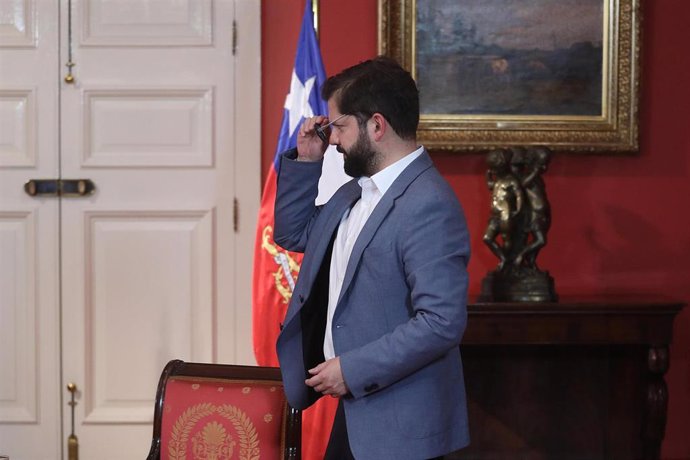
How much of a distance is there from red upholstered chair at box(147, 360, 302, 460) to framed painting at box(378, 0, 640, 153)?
1907 millimetres

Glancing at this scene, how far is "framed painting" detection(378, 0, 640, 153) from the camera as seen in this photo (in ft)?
14.2

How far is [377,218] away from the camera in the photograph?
7.55 feet

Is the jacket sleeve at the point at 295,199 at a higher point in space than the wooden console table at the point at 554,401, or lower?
higher

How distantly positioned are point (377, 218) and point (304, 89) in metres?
1.88

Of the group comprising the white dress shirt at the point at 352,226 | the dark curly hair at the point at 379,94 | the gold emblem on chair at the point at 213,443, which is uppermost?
the dark curly hair at the point at 379,94

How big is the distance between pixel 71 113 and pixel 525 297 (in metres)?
2.18

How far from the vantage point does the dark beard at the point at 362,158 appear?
2365 mm

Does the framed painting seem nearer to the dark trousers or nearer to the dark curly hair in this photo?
the dark curly hair

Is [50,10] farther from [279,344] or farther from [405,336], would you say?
[405,336]

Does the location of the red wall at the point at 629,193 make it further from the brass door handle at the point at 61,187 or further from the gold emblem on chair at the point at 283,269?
Answer: the brass door handle at the point at 61,187

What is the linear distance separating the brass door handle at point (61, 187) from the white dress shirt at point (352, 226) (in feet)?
7.57

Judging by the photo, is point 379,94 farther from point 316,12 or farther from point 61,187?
point 61,187

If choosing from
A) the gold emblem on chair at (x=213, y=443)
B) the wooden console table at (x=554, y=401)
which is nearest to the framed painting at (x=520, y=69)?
the wooden console table at (x=554, y=401)

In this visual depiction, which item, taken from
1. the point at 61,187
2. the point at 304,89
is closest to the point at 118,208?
the point at 61,187
